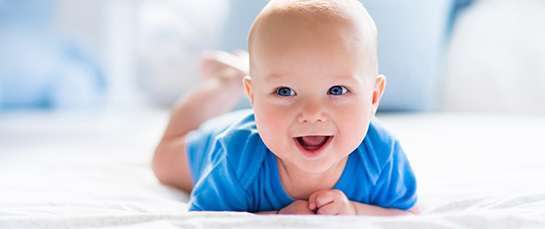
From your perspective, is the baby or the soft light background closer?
the baby

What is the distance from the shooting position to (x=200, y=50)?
7.86ft

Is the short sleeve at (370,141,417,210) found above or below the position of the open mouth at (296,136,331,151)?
below

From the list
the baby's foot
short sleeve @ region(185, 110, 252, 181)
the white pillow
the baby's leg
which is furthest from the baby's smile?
the white pillow

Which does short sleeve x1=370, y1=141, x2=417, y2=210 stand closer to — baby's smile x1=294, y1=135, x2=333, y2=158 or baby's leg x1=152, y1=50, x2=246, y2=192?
baby's smile x1=294, y1=135, x2=333, y2=158

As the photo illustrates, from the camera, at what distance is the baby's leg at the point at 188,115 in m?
1.23

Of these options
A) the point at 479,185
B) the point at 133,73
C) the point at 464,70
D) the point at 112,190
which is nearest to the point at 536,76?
the point at 464,70

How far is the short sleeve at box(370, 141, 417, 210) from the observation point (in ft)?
3.03

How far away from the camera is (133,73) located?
9.83 ft

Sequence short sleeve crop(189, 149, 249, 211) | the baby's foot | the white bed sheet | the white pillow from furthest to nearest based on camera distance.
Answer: the white pillow, the baby's foot, short sleeve crop(189, 149, 249, 211), the white bed sheet

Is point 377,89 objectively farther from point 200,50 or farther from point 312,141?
point 200,50

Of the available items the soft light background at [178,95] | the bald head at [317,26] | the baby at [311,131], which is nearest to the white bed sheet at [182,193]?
the soft light background at [178,95]

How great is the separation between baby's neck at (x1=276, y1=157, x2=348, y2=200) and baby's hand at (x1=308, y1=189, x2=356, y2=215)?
1.5 inches

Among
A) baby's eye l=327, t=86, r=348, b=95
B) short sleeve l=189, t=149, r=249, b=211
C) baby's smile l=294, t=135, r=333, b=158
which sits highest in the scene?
baby's eye l=327, t=86, r=348, b=95

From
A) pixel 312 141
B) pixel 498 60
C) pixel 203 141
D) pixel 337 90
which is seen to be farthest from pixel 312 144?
pixel 498 60
